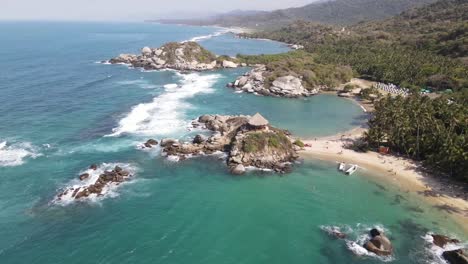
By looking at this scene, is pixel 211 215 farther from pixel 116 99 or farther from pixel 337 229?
pixel 116 99

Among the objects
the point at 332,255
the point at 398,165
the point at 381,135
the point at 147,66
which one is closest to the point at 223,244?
the point at 332,255

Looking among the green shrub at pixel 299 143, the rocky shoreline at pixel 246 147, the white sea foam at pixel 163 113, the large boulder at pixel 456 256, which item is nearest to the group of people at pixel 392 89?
the green shrub at pixel 299 143

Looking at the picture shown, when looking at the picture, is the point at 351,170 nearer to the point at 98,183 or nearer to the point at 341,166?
the point at 341,166

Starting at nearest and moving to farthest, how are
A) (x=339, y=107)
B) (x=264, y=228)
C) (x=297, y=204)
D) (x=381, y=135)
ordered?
(x=264, y=228)
(x=297, y=204)
(x=381, y=135)
(x=339, y=107)

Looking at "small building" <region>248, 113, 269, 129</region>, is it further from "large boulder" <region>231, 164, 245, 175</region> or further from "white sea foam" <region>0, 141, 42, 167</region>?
"white sea foam" <region>0, 141, 42, 167</region>

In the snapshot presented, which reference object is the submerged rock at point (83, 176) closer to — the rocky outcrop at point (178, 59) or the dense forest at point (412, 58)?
the dense forest at point (412, 58)
